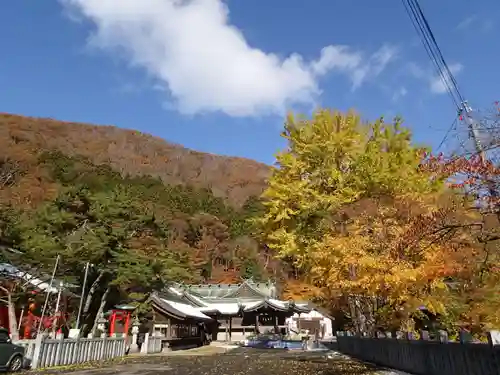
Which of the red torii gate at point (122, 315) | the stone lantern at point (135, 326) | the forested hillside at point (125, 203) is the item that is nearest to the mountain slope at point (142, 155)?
the forested hillside at point (125, 203)

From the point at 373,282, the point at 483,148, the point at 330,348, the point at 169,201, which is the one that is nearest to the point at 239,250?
the point at 169,201

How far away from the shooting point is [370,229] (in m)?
13.2

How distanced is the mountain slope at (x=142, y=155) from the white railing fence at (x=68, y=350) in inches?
2724

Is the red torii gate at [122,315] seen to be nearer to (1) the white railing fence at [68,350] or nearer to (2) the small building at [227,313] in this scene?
(1) the white railing fence at [68,350]

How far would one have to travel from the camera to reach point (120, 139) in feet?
427

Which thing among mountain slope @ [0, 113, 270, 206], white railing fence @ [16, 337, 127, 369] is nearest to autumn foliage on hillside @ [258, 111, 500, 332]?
white railing fence @ [16, 337, 127, 369]

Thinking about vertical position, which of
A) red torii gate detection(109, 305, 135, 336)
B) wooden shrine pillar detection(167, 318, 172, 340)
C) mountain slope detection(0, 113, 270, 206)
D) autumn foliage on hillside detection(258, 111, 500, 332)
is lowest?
wooden shrine pillar detection(167, 318, 172, 340)

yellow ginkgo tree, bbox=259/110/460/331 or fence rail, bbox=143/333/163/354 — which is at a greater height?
yellow ginkgo tree, bbox=259/110/460/331

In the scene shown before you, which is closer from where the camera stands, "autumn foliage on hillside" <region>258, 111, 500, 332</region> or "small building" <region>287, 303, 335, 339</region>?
"autumn foliage on hillside" <region>258, 111, 500, 332</region>

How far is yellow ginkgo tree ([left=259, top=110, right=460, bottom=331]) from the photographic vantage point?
11.7 meters

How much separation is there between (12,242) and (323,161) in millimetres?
15895

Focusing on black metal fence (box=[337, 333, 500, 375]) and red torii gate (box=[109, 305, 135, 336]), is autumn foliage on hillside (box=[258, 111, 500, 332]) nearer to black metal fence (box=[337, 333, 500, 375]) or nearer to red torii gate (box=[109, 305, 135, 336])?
black metal fence (box=[337, 333, 500, 375])

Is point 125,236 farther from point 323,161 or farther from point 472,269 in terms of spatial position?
point 472,269

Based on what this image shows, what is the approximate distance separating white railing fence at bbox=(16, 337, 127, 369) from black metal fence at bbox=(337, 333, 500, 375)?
1244 centimetres
